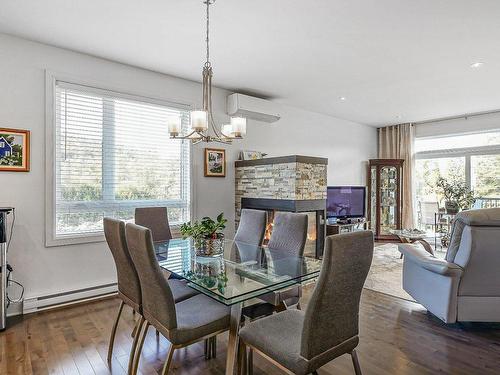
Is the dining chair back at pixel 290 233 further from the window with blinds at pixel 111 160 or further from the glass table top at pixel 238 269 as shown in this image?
the window with blinds at pixel 111 160

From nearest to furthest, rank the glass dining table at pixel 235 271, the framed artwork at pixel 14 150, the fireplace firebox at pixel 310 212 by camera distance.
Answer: the glass dining table at pixel 235 271
the framed artwork at pixel 14 150
the fireplace firebox at pixel 310 212

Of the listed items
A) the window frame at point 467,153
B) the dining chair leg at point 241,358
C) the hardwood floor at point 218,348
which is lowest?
the hardwood floor at point 218,348

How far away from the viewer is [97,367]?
2.12m

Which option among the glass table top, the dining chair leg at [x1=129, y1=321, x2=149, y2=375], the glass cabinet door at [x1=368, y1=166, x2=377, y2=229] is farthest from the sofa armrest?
the glass cabinet door at [x1=368, y1=166, x2=377, y2=229]

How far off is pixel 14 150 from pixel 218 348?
8.67 feet

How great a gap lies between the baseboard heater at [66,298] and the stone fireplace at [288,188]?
2.02 meters

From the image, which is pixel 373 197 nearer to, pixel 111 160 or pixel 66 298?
pixel 111 160

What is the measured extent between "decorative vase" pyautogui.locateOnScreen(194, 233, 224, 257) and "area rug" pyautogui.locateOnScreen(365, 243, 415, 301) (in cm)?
217

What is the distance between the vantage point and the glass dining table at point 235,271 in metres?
1.74

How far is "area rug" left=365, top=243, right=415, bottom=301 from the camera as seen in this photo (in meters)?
3.63

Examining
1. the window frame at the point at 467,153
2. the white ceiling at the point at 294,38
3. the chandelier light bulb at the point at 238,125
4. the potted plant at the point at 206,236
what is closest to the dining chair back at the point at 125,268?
the potted plant at the point at 206,236

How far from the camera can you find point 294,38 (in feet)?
9.89

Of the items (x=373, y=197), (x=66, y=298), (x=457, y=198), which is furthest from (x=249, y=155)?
(x=457, y=198)

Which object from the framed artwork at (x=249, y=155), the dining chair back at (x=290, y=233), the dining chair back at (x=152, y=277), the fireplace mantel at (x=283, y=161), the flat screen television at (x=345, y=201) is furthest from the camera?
the flat screen television at (x=345, y=201)
